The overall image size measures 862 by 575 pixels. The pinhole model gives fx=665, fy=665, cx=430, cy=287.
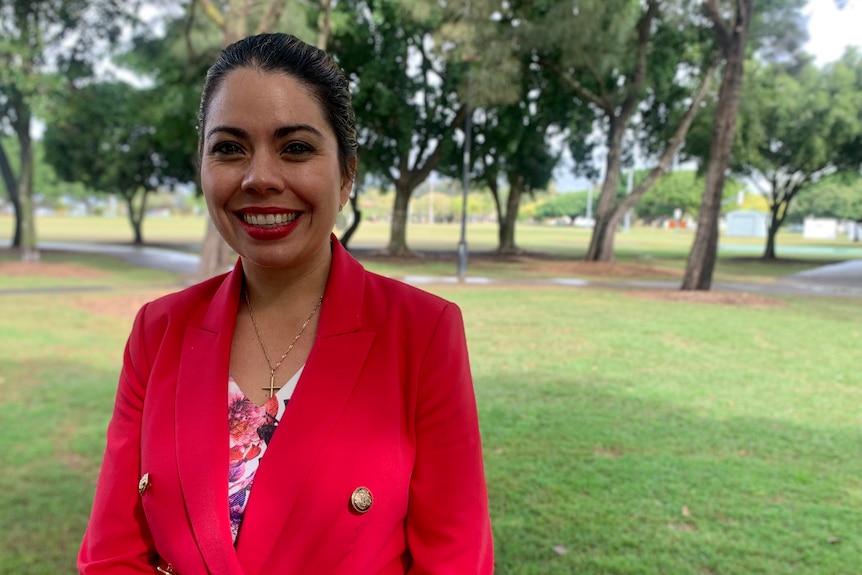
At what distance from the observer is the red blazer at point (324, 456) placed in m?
1.29

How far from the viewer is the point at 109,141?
2544cm

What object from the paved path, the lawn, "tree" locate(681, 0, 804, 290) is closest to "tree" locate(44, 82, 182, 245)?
the paved path

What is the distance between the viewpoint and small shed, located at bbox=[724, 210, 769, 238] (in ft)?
174

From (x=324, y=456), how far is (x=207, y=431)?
260 millimetres

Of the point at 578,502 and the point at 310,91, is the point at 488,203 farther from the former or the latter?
the point at 310,91

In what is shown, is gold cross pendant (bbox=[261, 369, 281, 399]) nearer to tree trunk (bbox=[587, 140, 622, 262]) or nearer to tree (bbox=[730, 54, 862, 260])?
tree trunk (bbox=[587, 140, 622, 262])

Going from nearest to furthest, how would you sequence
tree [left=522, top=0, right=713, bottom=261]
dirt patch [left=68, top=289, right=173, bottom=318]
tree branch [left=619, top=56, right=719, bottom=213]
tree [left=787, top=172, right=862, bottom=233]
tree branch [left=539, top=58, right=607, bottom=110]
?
dirt patch [left=68, top=289, right=173, bottom=318], tree [left=522, top=0, right=713, bottom=261], tree branch [left=619, top=56, right=719, bottom=213], tree branch [left=539, top=58, right=607, bottom=110], tree [left=787, top=172, right=862, bottom=233]

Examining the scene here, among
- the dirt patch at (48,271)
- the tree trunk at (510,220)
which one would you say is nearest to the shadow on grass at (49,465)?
the dirt patch at (48,271)

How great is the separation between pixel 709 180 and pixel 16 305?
12.9m

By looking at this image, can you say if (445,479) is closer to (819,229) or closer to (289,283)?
(289,283)

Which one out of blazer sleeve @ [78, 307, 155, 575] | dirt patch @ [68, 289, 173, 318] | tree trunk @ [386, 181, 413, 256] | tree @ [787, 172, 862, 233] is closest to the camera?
blazer sleeve @ [78, 307, 155, 575]

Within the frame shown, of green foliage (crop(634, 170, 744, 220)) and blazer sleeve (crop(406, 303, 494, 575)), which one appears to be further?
green foliage (crop(634, 170, 744, 220))

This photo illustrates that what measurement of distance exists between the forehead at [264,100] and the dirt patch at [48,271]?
1702 cm

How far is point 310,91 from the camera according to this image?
1362 millimetres
